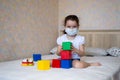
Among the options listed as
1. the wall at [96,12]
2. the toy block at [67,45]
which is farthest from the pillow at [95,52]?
the toy block at [67,45]

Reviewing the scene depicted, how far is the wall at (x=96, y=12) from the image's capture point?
2639 mm

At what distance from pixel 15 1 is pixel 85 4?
1.16 metres

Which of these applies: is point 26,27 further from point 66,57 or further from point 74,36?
point 66,57

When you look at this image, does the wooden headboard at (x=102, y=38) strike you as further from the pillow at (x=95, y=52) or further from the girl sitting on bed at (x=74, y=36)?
the girl sitting on bed at (x=74, y=36)

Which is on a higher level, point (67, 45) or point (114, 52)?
point (67, 45)

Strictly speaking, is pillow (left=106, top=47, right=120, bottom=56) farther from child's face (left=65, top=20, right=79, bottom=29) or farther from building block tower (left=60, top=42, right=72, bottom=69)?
building block tower (left=60, top=42, right=72, bottom=69)

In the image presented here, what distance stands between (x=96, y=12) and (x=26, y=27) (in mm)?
1110

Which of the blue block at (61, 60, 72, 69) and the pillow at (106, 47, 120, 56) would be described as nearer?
the blue block at (61, 60, 72, 69)

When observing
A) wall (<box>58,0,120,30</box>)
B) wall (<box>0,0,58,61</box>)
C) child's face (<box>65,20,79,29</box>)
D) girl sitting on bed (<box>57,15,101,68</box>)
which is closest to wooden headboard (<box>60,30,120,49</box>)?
wall (<box>58,0,120,30</box>)

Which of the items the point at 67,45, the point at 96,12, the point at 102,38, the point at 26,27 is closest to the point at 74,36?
the point at 67,45

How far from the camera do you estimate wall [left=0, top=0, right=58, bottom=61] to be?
2.04 metres

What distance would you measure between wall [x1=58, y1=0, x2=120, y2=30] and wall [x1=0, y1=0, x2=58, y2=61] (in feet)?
1.12

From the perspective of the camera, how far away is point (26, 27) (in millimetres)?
2367

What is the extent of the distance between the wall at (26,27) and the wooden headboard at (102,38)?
59 cm
